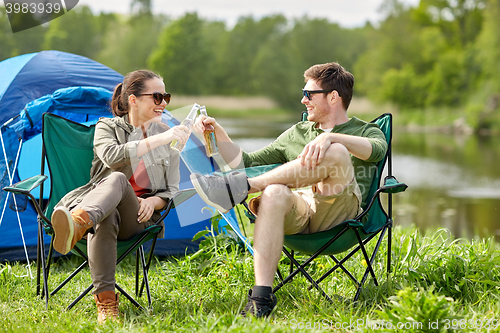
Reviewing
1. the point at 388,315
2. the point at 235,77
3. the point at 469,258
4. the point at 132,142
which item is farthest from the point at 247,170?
the point at 235,77

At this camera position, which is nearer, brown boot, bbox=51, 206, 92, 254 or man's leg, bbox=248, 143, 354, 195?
brown boot, bbox=51, 206, 92, 254

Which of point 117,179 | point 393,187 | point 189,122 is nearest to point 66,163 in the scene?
point 117,179

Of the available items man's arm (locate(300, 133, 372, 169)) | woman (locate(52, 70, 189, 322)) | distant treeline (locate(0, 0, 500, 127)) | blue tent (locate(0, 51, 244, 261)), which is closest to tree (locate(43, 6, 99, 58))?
distant treeline (locate(0, 0, 500, 127))

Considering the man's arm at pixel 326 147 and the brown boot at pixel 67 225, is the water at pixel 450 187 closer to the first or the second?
the man's arm at pixel 326 147

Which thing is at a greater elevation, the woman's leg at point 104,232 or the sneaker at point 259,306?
the woman's leg at point 104,232

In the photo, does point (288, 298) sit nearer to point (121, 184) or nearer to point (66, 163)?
point (121, 184)

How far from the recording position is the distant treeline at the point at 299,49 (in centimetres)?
2573

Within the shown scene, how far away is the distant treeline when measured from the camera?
2573cm

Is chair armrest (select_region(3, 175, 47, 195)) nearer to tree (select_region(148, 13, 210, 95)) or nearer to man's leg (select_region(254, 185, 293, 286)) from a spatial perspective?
man's leg (select_region(254, 185, 293, 286))

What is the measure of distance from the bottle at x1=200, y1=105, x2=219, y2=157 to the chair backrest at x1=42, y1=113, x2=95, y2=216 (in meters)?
0.59

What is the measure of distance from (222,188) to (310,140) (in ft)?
1.97

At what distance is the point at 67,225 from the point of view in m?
1.70

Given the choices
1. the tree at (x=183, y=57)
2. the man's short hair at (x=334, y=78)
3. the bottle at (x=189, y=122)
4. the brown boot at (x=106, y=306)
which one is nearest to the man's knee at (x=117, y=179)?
the bottle at (x=189, y=122)

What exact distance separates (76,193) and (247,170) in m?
0.75
